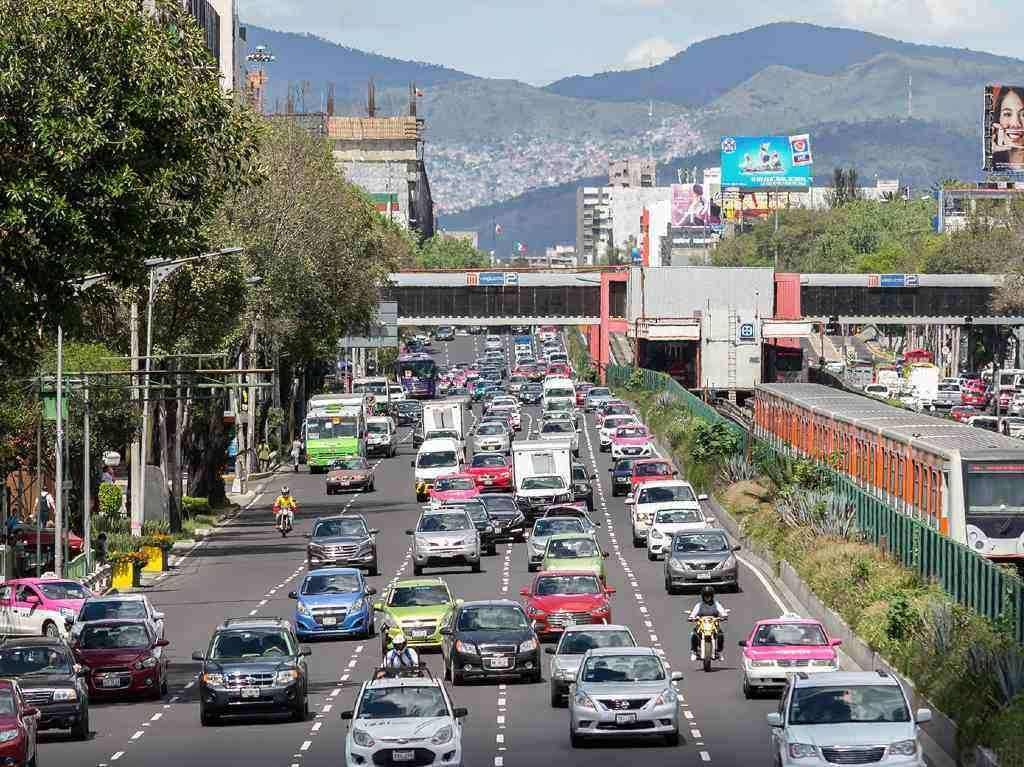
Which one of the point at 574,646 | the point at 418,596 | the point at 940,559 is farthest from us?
the point at 418,596

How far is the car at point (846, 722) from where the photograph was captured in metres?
24.1

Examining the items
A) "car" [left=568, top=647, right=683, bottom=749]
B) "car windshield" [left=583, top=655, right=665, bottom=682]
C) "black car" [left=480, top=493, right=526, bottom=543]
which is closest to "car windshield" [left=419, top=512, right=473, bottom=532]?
"black car" [left=480, top=493, right=526, bottom=543]

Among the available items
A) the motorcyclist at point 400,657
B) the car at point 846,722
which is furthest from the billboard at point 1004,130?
the car at point 846,722

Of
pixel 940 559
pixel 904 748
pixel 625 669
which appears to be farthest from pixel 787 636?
pixel 904 748

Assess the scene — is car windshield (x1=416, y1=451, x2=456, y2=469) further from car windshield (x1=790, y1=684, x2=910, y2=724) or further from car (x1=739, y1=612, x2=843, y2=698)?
car windshield (x1=790, y1=684, x2=910, y2=724)

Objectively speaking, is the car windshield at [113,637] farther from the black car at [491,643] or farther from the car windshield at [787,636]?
the car windshield at [787,636]

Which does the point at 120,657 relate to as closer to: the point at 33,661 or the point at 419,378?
the point at 33,661

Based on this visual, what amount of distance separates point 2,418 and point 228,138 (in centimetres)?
2900

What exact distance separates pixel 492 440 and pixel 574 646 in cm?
5250

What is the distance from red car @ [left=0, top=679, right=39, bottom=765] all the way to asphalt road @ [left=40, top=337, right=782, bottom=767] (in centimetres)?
230

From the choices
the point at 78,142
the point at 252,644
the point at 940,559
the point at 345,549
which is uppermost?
the point at 78,142

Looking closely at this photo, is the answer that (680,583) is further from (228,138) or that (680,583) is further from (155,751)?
(155,751)

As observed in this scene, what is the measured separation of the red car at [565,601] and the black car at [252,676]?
27.8 ft

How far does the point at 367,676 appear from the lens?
38.5m
